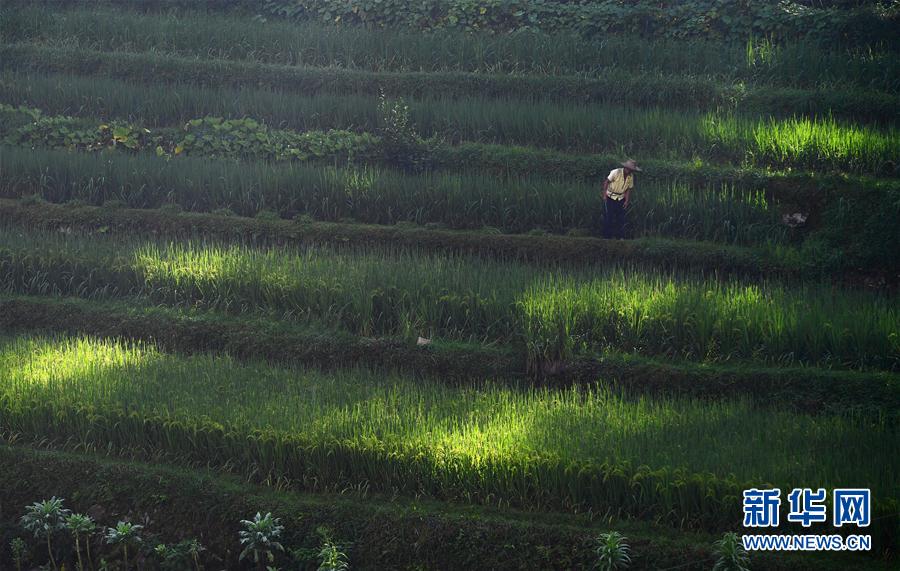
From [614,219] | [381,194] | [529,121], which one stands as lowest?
[381,194]

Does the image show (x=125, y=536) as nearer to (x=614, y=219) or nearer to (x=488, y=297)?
(x=488, y=297)

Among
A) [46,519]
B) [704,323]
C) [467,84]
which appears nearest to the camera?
[46,519]

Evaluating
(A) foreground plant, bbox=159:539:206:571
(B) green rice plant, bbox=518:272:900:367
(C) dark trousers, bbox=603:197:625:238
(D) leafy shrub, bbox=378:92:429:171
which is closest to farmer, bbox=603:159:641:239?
(C) dark trousers, bbox=603:197:625:238

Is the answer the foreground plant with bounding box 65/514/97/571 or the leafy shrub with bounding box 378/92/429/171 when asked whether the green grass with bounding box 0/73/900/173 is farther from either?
the foreground plant with bounding box 65/514/97/571

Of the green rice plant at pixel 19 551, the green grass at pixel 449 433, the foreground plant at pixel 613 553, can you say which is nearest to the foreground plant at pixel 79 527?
the green rice plant at pixel 19 551

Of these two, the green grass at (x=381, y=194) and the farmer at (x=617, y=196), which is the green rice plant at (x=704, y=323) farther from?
the green grass at (x=381, y=194)

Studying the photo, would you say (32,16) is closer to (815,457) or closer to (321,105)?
(321,105)

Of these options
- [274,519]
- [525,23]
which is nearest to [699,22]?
[525,23]

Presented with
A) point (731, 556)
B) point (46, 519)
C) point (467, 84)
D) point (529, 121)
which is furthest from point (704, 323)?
point (467, 84)
